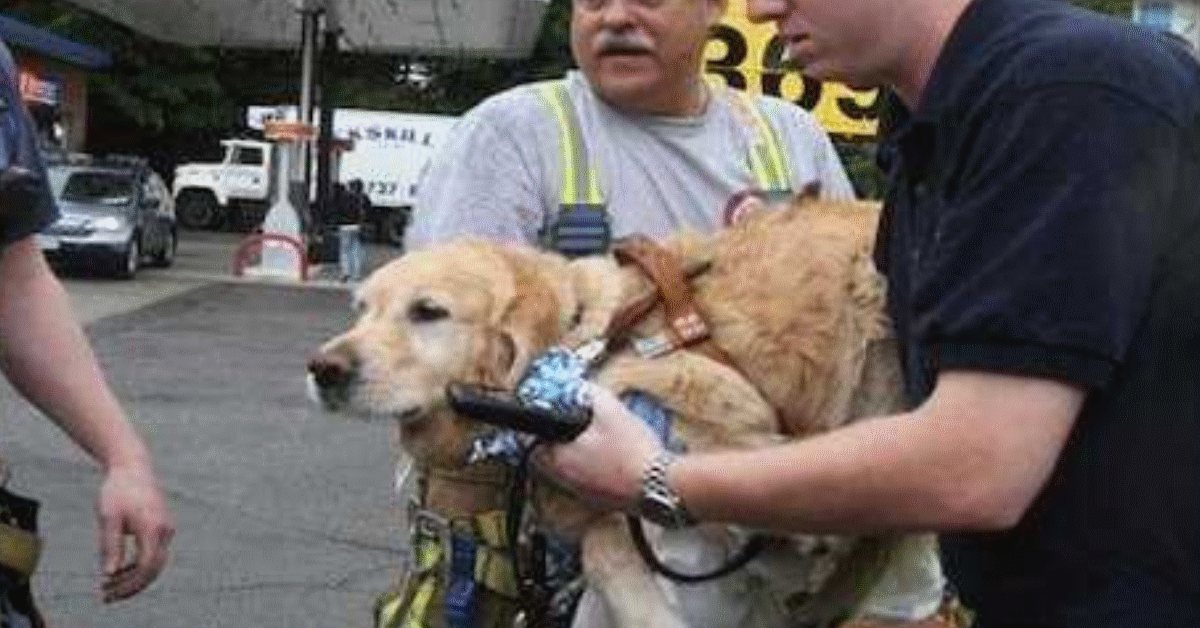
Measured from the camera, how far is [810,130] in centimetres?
381

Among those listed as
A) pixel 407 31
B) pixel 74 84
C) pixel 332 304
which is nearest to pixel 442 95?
pixel 74 84

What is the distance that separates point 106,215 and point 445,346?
89.9ft

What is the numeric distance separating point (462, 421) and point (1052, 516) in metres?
1.07

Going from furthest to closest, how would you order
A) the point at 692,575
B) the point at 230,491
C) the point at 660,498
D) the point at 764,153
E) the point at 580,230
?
the point at 230,491 < the point at 764,153 < the point at 580,230 < the point at 692,575 < the point at 660,498

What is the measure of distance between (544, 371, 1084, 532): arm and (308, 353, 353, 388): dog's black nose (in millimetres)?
835

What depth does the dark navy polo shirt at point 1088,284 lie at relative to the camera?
192cm

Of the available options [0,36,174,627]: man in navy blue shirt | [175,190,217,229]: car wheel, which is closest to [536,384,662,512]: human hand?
[0,36,174,627]: man in navy blue shirt

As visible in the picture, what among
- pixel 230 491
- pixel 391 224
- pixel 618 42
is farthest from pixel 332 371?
pixel 391 224

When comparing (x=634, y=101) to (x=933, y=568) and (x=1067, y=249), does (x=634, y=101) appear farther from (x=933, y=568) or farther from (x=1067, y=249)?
(x=1067, y=249)

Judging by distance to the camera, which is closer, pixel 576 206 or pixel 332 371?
pixel 332 371

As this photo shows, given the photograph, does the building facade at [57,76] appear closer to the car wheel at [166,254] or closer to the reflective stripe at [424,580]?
the car wheel at [166,254]

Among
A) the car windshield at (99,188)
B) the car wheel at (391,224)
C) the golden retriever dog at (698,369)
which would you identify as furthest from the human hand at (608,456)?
the car wheel at (391,224)

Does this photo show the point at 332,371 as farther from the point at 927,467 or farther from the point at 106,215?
the point at 106,215

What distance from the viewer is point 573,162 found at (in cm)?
337
